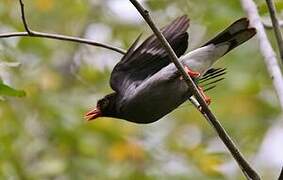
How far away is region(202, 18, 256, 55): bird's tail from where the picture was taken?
10.1 ft

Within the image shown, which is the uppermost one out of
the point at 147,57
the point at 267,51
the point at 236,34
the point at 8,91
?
the point at 8,91

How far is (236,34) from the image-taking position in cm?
311

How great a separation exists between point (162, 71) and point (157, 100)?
128 millimetres

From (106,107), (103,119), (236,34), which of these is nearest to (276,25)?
(236,34)

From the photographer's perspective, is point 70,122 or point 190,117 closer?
point 70,122

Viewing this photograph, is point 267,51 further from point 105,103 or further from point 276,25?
point 105,103

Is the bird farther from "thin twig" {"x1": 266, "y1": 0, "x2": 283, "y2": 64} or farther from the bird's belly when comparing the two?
"thin twig" {"x1": 266, "y1": 0, "x2": 283, "y2": 64}

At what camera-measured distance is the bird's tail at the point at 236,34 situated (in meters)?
3.08

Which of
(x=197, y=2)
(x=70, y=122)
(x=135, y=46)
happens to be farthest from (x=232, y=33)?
(x=70, y=122)

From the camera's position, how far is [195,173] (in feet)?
14.4

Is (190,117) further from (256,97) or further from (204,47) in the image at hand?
(204,47)

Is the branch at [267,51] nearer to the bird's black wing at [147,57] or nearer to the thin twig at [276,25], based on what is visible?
the thin twig at [276,25]

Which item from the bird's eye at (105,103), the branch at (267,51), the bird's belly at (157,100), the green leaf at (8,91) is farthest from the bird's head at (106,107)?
the branch at (267,51)

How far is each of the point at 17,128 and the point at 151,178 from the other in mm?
978
